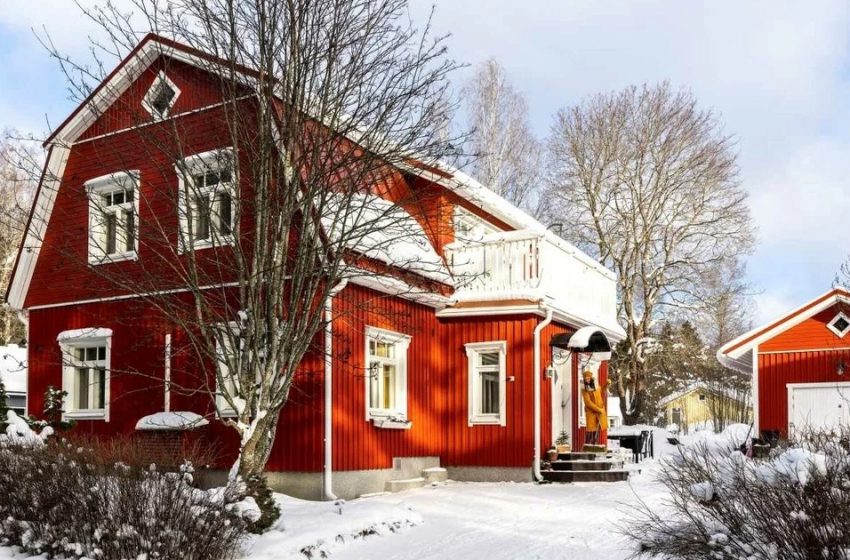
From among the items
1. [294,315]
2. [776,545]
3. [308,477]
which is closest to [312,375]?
[308,477]

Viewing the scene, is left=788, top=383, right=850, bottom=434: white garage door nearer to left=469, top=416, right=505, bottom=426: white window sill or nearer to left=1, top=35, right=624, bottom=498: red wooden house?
left=1, top=35, right=624, bottom=498: red wooden house

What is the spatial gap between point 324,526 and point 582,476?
7.09 metres

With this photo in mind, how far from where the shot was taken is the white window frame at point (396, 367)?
14.5 meters

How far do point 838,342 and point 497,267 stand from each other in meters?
10.3

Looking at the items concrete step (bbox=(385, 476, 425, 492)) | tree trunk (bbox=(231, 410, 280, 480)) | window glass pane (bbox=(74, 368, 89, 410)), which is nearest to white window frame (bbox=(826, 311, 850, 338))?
concrete step (bbox=(385, 476, 425, 492))

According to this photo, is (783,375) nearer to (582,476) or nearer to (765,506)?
(582,476)

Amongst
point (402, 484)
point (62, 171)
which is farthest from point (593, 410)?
point (62, 171)

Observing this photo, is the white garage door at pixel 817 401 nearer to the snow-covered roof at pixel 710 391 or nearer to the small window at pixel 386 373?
the small window at pixel 386 373

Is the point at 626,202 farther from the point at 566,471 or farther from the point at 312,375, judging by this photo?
the point at 312,375

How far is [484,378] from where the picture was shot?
54.6ft

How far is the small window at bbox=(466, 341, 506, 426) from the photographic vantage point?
16438 millimetres

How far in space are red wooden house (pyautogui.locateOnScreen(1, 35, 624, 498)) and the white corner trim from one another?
0.12ft

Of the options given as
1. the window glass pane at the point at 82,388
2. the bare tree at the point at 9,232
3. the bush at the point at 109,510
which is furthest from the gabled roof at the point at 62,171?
the bare tree at the point at 9,232

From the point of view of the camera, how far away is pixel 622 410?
112 ft
